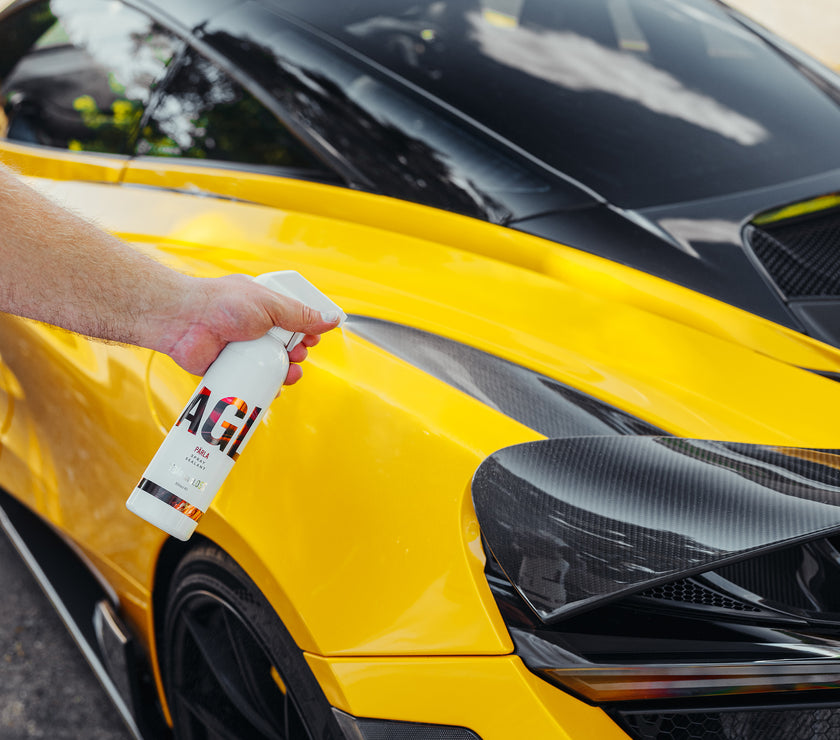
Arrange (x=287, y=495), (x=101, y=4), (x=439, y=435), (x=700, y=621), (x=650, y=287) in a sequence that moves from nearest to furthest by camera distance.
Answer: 1. (x=700, y=621)
2. (x=439, y=435)
3. (x=287, y=495)
4. (x=650, y=287)
5. (x=101, y=4)

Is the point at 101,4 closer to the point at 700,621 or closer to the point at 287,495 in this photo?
the point at 287,495

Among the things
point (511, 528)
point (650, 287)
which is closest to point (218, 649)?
point (511, 528)

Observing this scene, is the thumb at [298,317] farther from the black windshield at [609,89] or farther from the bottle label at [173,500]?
the black windshield at [609,89]

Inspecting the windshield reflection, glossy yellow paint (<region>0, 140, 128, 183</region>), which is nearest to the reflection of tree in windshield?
the windshield reflection

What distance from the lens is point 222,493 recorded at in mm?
1342

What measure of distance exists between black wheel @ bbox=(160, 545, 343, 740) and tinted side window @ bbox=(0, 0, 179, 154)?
1298 millimetres

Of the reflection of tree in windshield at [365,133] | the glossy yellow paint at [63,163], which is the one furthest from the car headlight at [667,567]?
the glossy yellow paint at [63,163]

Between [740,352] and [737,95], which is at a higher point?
[737,95]

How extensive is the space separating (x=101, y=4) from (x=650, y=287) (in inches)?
74.3

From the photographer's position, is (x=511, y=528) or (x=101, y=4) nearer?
(x=511, y=528)

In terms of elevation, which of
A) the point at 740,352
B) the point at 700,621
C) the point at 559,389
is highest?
the point at 740,352

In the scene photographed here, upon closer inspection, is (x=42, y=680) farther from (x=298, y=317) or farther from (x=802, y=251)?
(x=802, y=251)

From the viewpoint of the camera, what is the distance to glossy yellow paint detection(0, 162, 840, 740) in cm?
110

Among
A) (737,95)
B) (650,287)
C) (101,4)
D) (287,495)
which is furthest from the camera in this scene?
(101,4)
